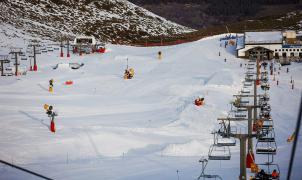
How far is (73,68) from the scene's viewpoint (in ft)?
163

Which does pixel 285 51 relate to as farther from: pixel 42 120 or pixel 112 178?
pixel 112 178

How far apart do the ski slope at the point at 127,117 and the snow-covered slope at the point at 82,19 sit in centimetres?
3280

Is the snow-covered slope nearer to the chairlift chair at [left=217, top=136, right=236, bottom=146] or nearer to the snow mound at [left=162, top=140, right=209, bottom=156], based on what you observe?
the snow mound at [left=162, top=140, right=209, bottom=156]

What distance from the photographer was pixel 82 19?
112m

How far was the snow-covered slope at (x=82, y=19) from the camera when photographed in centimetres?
8719

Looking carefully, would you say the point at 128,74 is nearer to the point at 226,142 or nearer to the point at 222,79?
the point at 222,79

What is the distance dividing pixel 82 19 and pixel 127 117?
272ft

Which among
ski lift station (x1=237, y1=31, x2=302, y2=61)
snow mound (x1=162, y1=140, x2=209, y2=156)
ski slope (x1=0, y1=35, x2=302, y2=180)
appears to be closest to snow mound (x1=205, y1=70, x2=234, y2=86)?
ski slope (x1=0, y1=35, x2=302, y2=180)

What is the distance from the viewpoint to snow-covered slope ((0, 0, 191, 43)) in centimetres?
8719

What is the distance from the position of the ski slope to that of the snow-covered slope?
3280 centimetres

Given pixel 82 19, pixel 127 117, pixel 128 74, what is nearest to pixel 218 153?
pixel 127 117

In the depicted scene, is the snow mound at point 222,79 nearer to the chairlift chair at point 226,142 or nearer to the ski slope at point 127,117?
the ski slope at point 127,117

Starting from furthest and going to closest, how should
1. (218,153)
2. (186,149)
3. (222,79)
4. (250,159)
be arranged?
(222,79)
(186,149)
(218,153)
(250,159)

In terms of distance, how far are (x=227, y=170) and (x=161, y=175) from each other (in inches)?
101
